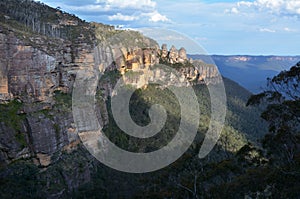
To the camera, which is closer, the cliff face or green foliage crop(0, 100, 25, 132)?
green foliage crop(0, 100, 25, 132)

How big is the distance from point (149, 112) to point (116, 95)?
5451 millimetres

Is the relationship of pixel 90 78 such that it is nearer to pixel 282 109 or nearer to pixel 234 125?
pixel 282 109

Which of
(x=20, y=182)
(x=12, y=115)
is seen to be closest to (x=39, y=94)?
(x=12, y=115)

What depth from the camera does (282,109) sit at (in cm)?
2148

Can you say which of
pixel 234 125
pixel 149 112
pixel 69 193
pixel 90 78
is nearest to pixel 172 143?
pixel 149 112

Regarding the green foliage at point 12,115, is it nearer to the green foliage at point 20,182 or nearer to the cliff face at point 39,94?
the cliff face at point 39,94

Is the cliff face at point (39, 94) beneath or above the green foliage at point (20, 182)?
above

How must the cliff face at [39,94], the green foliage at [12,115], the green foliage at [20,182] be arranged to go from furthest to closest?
the cliff face at [39,94] < the green foliage at [12,115] < the green foliage at [20,182]

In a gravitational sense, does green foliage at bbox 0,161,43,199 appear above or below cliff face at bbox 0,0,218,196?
below

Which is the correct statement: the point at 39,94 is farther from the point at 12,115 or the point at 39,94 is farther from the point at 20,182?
the point at 20,182

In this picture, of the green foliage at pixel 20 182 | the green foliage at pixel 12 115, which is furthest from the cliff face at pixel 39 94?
the green foliage at pixel 20 182

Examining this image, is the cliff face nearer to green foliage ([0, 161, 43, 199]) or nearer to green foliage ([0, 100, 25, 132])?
green foliage ([0, 100, 25, 132])

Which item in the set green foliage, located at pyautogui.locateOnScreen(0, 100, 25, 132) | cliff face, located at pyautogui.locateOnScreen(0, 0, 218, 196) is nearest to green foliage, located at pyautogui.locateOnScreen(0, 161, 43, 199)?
cliff face, located at pyautogui.locateOnScreen(0, 0, 218, 196)

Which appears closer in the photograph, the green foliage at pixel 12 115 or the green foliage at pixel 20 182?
the green foliage at pixel 20 182
